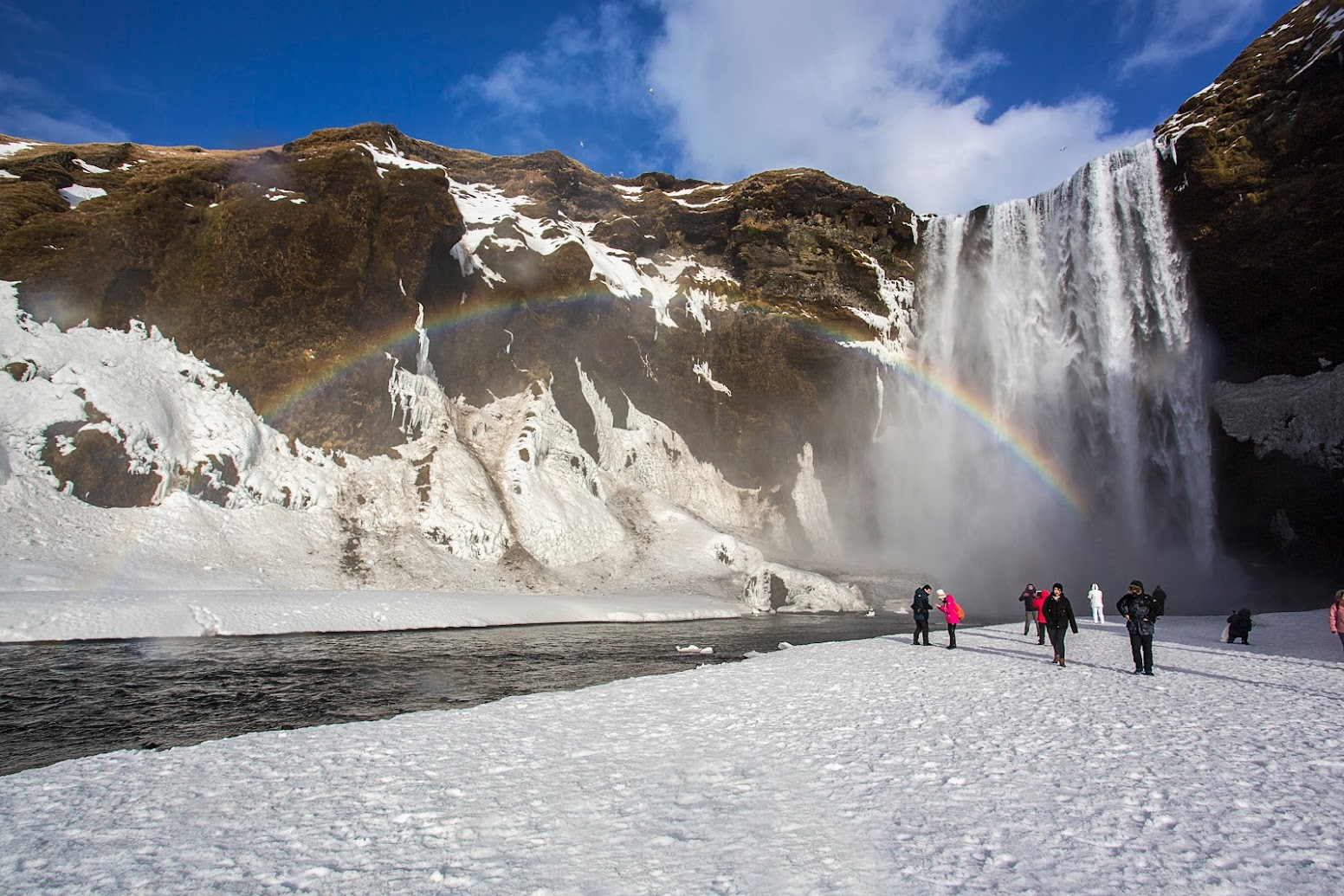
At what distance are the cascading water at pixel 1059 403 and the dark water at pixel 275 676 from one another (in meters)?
29.2

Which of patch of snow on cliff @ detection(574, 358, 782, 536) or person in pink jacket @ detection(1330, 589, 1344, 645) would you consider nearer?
person in pink jacket @ detection(1330, 589, 1344, 645)

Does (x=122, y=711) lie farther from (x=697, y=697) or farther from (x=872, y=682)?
(x=872, y=682)

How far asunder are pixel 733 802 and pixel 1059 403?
4947 cm

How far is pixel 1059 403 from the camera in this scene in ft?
158

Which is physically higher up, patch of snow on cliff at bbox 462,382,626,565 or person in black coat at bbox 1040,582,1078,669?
patch of snow on cliff at bbox 462,382,626,565

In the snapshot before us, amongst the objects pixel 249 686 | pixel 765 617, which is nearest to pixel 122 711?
pixel 249 686

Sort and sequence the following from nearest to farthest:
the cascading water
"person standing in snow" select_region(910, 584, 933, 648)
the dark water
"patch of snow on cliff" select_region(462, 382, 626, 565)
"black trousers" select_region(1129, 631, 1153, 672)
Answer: the dark water → "black trousers" select_region(1129, 631, 1153, 672) → "person standing in snow" select_region(910, 584, 933, 648) → "patch of snow on cliff" select_region(462, 382, 626, 565) → the cascading water

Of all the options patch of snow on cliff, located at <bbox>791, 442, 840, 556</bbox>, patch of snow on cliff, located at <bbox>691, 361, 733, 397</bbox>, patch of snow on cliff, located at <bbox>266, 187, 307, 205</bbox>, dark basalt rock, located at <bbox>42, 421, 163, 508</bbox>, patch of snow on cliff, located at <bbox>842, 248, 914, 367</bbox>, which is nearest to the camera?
dark basalt rock, located at <bbox>42, 421, 163, 508</bbox>

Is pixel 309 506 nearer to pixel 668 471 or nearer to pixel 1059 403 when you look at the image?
pixel 668 471

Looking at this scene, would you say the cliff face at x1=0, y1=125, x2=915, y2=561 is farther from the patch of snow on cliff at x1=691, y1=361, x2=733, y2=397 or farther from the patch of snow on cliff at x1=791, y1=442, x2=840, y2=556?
the patch of snow on cliff at x1=791, y1=442, x2=840, y2=556

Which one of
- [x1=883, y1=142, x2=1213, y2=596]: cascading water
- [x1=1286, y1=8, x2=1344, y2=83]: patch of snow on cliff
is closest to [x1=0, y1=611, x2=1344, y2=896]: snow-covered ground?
[x1=883, y1=142, x2=1213, y2=596]: cascading water

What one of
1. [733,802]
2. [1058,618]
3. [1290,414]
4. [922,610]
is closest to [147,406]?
[922,610]

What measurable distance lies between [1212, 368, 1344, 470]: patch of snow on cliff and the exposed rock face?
134 millimetres

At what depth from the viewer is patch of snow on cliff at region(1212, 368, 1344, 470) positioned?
134 feet
